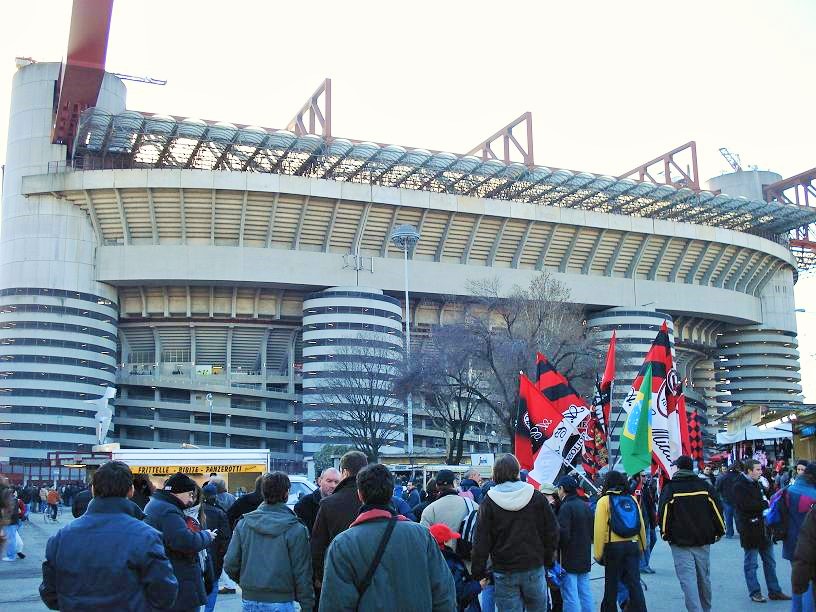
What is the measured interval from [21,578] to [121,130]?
5830 centimetres

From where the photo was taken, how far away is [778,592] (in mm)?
11414

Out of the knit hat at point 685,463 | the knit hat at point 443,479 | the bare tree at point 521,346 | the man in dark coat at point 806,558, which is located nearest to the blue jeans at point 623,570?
the knit hat at point 685,463

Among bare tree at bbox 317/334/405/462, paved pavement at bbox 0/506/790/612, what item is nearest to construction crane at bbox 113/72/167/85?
bare tree at bbox 317/334/405/462

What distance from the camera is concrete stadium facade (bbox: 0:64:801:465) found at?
75.3 meters

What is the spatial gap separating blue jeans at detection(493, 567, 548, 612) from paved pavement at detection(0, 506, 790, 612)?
3.91 metres

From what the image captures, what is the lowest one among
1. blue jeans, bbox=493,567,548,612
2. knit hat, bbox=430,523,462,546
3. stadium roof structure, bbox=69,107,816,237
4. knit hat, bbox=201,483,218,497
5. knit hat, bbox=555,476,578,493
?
blue jeans, bbox=493,567,548,612

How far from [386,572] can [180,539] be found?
2375 millimetres

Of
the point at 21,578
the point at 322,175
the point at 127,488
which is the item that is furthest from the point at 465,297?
the point at 127,488

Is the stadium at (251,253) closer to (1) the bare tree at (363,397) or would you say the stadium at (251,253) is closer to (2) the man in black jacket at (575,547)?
(1) the bare tree at (363,397)

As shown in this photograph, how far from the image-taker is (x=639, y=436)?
1316 cm

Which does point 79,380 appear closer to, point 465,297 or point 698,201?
point 465,297

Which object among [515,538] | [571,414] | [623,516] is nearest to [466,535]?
[515,538]

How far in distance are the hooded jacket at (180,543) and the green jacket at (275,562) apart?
279mm

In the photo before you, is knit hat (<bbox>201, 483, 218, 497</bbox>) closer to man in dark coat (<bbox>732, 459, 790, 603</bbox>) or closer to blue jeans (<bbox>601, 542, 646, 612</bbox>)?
blue jeans (<bbox>601, 542, 646, 612</bbox>)
